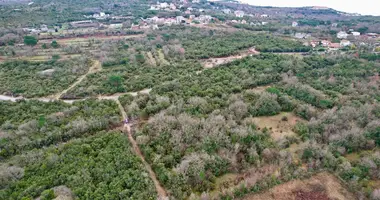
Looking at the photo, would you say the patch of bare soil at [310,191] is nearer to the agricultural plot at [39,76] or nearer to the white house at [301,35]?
the agricultural plot at [39,76]

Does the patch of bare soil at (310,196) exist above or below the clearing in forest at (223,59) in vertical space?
below

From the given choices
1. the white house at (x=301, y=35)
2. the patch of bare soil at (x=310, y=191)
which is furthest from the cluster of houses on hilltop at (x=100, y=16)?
the patch of bare soil at (x=310, y=191)

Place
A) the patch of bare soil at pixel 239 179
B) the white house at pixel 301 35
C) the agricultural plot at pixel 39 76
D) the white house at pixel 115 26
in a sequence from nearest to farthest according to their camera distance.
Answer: the patch of bare soil at pixel 239 179 → the agricultural plot at pixel 39 76 → the white house at pixel 301 35 → the white house at pixel 115 26

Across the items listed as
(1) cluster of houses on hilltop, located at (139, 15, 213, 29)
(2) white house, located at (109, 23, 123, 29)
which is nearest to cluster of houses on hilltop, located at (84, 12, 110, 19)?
(2) white house, located at (109, 23, 123, 29)

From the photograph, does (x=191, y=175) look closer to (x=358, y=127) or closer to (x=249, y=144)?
(x=249, y=144)

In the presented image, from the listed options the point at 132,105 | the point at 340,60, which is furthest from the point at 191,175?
the point at 340,60

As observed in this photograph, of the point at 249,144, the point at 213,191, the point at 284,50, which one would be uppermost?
the point at 284,50

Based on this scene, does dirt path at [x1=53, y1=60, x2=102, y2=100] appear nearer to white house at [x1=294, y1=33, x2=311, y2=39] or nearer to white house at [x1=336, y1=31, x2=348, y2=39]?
white house at [x1=294, y1=33, x2=311, y2=39]

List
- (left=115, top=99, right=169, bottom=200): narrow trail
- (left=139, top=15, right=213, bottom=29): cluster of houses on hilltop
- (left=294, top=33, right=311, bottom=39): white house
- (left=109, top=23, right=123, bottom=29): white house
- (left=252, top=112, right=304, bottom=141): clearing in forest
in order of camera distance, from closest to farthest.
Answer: (left=115, top=99, right=169, bottom=200): narrow trail
(left=252, top=112, right=304, bottom=141): clearing in forest
(left=294, top=33, right=311, bottom=39): white house
(left=109, top=23, right=123, bottom=29): white house
(left=139, top=15, right=213, bottom=29): cluster of houses on hilltop
